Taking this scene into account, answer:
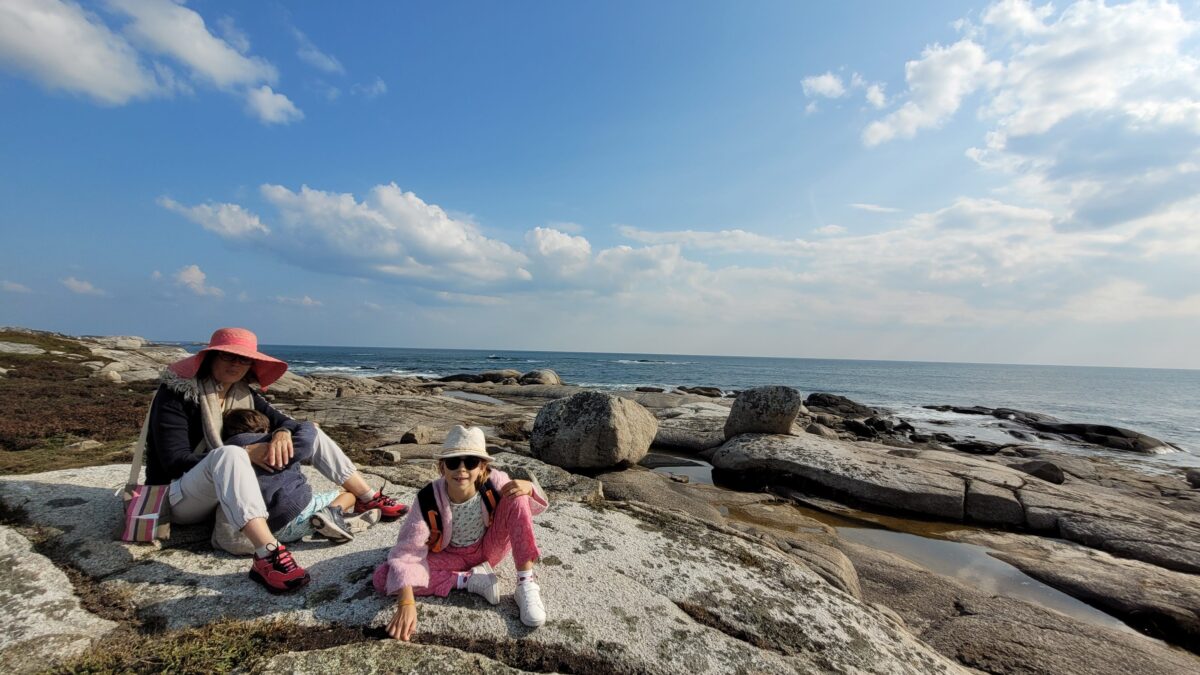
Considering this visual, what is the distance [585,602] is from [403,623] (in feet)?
4.21

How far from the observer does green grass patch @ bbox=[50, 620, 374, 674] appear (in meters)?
2.61

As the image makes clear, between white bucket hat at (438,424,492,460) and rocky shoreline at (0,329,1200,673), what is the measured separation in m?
1.04

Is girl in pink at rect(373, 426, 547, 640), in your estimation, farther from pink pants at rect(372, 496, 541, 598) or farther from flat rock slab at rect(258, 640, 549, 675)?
flat rock slab at rect(258, 640, 549, 675)

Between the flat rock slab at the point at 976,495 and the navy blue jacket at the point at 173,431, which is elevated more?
the navy blue jacket at the point at 173,431

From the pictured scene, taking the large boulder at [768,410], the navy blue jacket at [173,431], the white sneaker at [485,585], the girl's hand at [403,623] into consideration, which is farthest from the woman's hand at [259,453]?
the large boulder at [768,410]

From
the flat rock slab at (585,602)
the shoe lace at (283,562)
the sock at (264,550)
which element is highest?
the sock at (264,550)

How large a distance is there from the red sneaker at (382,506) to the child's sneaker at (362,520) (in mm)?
61

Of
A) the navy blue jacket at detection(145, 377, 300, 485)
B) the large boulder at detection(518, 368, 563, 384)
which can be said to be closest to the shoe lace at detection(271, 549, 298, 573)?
the navy blue jacket at detection(145, 377, 300, 485)

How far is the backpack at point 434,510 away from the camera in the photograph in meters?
3.56

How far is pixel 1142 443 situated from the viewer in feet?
74.9

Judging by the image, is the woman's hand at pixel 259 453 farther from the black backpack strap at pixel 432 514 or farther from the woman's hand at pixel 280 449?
the black backpack strap at pixel 432 514

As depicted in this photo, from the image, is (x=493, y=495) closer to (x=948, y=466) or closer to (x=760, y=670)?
(x=760, y=670)

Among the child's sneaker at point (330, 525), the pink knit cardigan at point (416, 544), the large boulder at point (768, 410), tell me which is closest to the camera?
the pink knit cardigan at point (416, 544)

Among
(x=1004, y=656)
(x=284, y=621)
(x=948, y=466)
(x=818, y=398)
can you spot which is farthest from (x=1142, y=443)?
(x=284, y=621)
